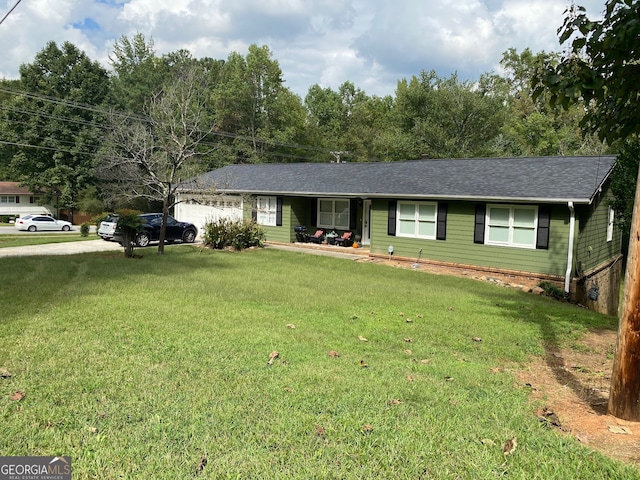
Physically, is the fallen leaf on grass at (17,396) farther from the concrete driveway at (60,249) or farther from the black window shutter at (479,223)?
the black window shutter at (479,223)

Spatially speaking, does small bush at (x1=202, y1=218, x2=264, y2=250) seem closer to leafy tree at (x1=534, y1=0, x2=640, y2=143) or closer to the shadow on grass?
the shadow on grass

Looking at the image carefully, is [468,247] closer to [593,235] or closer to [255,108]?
[593,235]

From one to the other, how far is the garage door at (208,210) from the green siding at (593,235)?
14.6m

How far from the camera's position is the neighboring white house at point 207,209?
2331cm

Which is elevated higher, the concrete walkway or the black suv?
the black suv

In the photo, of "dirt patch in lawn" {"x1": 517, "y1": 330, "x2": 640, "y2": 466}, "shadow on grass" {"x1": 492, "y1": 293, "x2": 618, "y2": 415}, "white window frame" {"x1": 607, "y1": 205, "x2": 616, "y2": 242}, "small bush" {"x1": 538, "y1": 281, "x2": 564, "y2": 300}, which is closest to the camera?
"dirt patch in lawn" {"x1": 517, "y1": 330, "x2": 640, "y2": 466}

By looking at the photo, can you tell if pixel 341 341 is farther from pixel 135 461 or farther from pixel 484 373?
pixel 135 461

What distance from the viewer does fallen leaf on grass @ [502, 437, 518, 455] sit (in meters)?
3.35

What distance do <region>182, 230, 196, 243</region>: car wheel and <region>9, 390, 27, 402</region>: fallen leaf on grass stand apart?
61.1 feet

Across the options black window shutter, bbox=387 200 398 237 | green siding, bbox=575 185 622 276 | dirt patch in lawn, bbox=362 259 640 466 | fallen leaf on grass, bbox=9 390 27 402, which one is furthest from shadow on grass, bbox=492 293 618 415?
black window shutter, bbox=387 200 398 237

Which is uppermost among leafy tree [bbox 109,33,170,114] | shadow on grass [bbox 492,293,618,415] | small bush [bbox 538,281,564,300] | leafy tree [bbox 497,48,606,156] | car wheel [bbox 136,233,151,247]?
leafy tree [bbox 109,33,170,114]

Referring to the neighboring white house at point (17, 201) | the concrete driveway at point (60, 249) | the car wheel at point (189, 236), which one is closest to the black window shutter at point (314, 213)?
the car wheel at point (189, 236)

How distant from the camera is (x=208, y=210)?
25.5 meters

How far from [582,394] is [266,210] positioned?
1894 cm
